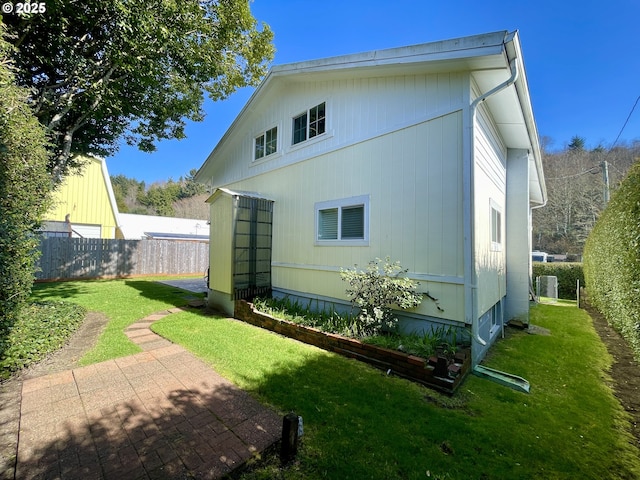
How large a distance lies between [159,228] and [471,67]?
86.4 ft

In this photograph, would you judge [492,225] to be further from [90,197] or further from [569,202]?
[569,202]

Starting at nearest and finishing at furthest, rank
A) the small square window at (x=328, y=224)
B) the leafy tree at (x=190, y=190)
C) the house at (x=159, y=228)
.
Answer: the small square window at (x=328, y=224) < the house at (x=159, y=228) < the leafy tree at (x=190, y=190)

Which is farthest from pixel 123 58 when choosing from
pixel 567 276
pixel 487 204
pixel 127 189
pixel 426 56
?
pixel 127 189

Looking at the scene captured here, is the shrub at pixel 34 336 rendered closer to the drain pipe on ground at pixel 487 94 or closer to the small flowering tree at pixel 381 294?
the small flowering tree at pixel 381 294

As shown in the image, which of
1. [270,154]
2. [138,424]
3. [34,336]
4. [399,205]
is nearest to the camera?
[138,424]

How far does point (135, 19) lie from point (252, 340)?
676 centimetres

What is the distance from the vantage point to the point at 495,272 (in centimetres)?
612

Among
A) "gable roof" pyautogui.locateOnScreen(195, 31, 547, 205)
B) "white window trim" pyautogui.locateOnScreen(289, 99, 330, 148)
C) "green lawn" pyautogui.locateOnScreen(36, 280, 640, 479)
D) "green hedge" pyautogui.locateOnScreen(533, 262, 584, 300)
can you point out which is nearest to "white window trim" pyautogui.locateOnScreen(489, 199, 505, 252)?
"gable roof" pyautogui.locateOnScreen(195, 31, 547, 205)

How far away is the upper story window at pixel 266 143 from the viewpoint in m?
8.20

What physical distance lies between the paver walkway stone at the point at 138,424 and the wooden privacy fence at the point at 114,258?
36.1 ft

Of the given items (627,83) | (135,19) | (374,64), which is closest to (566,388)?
(374,64)

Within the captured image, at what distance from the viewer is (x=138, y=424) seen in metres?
2.73

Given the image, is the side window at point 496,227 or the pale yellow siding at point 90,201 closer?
the side window at point 496,227

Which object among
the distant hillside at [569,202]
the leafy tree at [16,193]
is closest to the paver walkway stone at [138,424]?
the leafy tree at [16,193]
